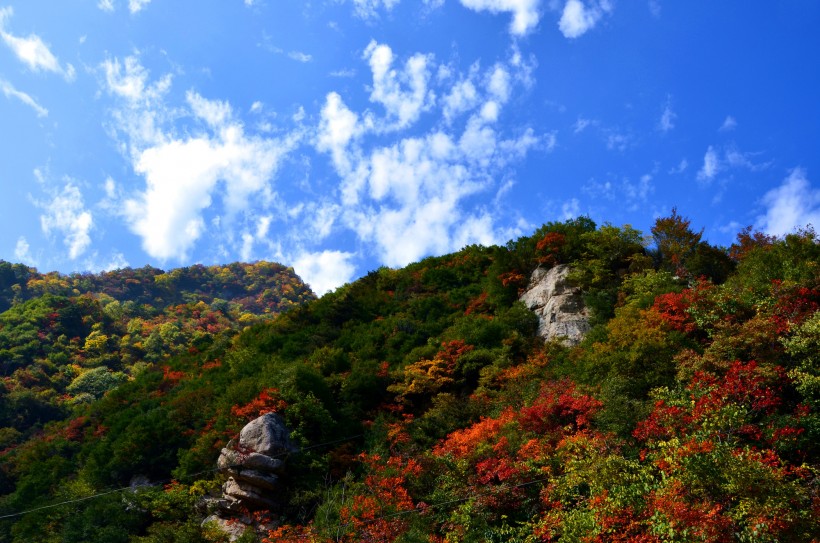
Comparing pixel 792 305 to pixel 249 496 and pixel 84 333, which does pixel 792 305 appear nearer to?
pixel 249 496

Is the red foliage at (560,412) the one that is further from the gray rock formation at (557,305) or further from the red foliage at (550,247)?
the red foliage at (550,247)

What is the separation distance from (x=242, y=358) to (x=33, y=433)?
2109cm

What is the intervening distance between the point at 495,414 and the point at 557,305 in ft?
25.9

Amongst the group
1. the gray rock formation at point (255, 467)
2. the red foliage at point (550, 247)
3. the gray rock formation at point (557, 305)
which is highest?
the red foliage at point (550, 247)

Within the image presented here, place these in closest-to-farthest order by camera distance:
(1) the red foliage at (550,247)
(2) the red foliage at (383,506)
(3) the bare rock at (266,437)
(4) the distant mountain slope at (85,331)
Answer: (2) the red foliage at (383,506), (3) the bare rock at (266,437), (1) the red foliage at (550,247), (4) the distant mountain slope at (85,331)

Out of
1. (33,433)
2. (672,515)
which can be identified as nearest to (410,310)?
(672,515)

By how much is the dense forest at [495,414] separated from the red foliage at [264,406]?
9 centimetres

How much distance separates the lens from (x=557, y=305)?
84.5 ft

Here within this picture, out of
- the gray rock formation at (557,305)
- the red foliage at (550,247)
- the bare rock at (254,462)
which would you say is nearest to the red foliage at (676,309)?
the gray rock formation at (557,305)

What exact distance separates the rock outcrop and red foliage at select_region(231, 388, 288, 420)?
130cm

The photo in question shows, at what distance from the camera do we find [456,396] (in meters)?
23.1

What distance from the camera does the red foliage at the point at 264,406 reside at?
21.3 meters

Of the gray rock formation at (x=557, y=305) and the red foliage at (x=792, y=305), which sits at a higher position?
the gray rock formation at (x=557, y=305)

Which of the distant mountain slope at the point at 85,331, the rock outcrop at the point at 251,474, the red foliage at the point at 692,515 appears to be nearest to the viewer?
the red foliage at the point at 692,515
